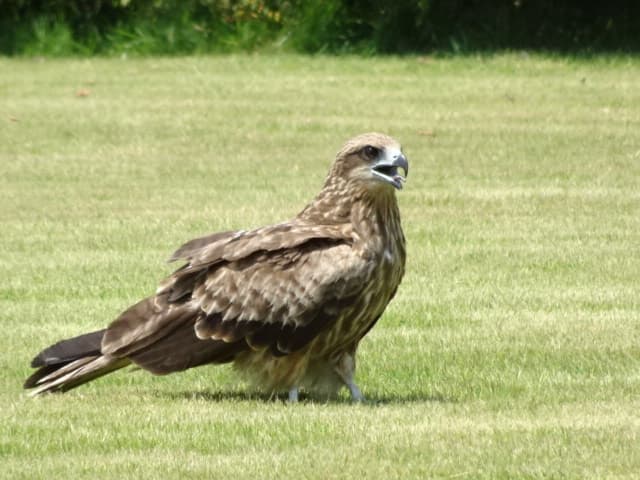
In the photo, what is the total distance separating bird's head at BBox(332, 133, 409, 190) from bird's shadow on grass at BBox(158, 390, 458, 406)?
3.40ft

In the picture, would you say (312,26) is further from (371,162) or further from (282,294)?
(282,294)

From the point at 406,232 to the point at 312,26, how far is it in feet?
41.1

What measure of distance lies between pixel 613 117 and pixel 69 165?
20.6 ft

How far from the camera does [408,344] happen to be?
31.0ft

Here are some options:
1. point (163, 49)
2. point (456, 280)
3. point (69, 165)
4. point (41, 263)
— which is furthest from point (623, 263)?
point (163, 49)

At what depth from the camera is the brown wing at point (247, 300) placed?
7.77 m

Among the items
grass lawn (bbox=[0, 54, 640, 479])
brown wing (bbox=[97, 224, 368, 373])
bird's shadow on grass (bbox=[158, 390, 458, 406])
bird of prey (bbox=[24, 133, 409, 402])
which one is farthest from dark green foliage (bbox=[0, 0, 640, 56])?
brown wing (bbox=[97, 224, 368, 373])

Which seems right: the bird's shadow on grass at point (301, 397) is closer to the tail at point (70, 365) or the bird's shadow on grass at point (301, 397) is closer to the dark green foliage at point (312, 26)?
the tail at point (70, 365)

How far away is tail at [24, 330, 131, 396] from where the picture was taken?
8.05m

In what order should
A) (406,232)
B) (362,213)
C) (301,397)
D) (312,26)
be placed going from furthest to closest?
(312,26)
(406,232)
(301,397)
(362,213)

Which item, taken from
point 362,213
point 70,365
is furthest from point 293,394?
point 70,365

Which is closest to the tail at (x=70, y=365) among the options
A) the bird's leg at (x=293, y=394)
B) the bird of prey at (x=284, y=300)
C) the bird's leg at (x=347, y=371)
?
the bird of prey at (x=284, y=300)

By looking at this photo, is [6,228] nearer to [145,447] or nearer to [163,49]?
[145,447]

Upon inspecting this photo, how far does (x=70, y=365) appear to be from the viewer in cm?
815
